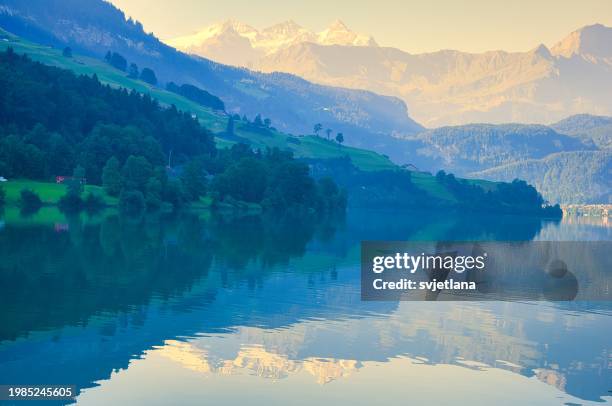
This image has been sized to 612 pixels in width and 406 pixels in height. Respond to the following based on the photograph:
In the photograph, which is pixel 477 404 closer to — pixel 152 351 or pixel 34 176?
pixel 152 351

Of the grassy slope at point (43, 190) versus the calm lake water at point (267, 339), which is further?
the grassy slope at point (43, 190)

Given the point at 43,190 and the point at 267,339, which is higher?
the point at 43,190

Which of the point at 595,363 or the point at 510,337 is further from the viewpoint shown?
the point at 510,337

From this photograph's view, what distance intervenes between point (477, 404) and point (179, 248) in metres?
57.1

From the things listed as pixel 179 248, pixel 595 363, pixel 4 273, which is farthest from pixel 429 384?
pixel 179 248

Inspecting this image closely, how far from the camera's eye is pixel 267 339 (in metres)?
43.7

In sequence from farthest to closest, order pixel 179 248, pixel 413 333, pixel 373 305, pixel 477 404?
pixel 179 248
pixel 373 305
pixel 413 333
pixel 477 404

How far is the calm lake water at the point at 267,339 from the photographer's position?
115ft

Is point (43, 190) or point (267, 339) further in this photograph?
point (43, 190)

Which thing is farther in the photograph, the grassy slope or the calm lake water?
the grassy slope

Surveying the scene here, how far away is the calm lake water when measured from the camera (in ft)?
115

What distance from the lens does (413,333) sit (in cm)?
4694

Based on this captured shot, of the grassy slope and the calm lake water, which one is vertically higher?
the grassy slope

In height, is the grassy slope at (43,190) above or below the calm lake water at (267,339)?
above
